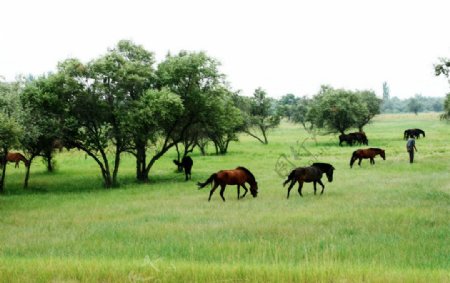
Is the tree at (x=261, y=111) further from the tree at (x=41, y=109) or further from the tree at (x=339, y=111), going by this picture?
the tree at (x=41, y=109)

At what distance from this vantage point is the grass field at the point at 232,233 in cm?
742

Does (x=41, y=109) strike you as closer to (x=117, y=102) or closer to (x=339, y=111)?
(x=117, y=102)

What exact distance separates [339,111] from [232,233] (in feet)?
199

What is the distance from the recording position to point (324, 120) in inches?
2908

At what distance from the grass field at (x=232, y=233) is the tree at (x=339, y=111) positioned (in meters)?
41.1

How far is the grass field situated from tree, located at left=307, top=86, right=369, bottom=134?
4109 centimetres

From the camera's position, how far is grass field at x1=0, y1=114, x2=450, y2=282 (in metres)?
7.42

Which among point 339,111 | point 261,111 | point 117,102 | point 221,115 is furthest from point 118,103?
point 339,111

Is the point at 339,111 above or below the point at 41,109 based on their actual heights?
above

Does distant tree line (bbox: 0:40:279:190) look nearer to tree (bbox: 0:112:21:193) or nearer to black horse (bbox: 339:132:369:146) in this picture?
tree (bbox: 0:112:21:193)

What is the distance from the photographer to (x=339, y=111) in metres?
71.8

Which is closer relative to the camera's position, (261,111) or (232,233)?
(232,233)

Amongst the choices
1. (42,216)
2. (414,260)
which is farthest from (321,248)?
(42,216)

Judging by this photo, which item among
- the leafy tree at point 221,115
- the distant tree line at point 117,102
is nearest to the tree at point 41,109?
the distant tree line at point 117,102
